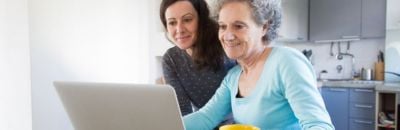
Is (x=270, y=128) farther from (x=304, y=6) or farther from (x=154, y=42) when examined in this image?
(x=304, y=6)

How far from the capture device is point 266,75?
0.84 m

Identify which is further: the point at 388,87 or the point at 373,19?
the point at 373,19

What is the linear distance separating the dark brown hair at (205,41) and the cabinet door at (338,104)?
7.86 feet

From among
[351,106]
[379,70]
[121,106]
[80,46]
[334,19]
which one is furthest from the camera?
[334,19]

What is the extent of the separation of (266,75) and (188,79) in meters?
0.48

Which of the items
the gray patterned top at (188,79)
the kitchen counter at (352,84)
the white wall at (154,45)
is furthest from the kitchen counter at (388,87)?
the gray patterned top at (188,79)

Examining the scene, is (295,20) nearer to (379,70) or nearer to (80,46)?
(379,70)

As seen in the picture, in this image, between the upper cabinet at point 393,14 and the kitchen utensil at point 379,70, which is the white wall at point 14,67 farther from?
the kitchen utensil at point 379,70

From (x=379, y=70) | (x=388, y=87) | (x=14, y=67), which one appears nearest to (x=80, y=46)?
(x=14, y=67)

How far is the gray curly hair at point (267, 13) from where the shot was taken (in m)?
0.86

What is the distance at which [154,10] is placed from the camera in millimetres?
A: 2877

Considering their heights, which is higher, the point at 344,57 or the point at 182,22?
the point at 182,22

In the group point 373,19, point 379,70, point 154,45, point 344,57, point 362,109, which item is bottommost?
point 362,109

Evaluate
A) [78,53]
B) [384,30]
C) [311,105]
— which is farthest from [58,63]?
[384,30]
